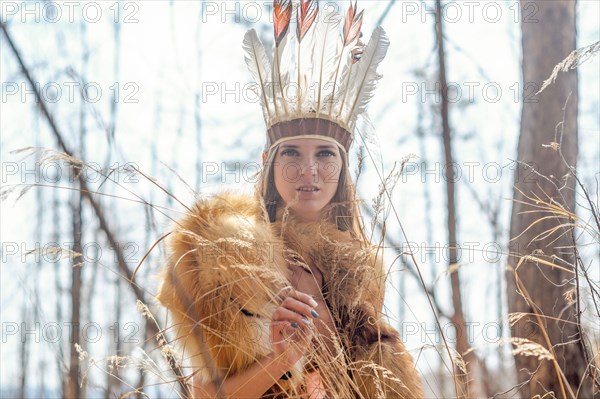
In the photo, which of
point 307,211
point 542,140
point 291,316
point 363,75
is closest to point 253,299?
point 291,316

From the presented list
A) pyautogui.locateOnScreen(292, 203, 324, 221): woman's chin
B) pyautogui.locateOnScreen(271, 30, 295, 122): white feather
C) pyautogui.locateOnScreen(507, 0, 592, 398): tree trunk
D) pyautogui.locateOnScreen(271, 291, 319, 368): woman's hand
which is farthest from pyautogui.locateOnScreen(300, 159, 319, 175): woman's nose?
pyautogui.locateOnScreen(507, 0, 592, 398): tree trunk

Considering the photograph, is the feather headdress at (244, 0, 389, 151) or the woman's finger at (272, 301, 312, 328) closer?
the woman's finger at (272, 301, 312, 328)

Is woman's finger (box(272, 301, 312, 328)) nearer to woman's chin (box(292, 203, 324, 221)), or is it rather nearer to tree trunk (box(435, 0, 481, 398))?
tree trunk (box(435, 0, 481, 398))

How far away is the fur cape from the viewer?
1.77m

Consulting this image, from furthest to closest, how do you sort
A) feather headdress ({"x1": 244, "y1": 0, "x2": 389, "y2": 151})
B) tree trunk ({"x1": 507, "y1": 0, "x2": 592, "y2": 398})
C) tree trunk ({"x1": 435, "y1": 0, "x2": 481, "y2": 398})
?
tree trunk ({"x1": 507, "y1": 0, "x2": 592, "y2": 398}), feather headdress ({"x1": 244, "y1": 0, "x2": 389, "y2": 151}), tree trunk ({"x1": 435, "y1": 0, "x2": 481, "y2": 398})

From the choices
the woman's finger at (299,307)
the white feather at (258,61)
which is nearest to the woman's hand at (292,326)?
the woman's finger at (299,307)

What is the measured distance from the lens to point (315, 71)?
2447 mm

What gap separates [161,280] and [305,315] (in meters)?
0.59

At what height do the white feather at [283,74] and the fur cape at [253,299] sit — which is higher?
the white feather at [283,74]

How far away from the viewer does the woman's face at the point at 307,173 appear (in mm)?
2238

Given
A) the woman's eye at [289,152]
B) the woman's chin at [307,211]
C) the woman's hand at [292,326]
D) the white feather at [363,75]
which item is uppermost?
the white feather at [363,75]

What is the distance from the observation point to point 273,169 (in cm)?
232

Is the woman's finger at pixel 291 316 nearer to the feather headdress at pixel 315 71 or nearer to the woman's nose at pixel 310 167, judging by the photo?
the woman's nose at pixel 310 167

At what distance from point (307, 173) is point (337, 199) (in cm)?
20
